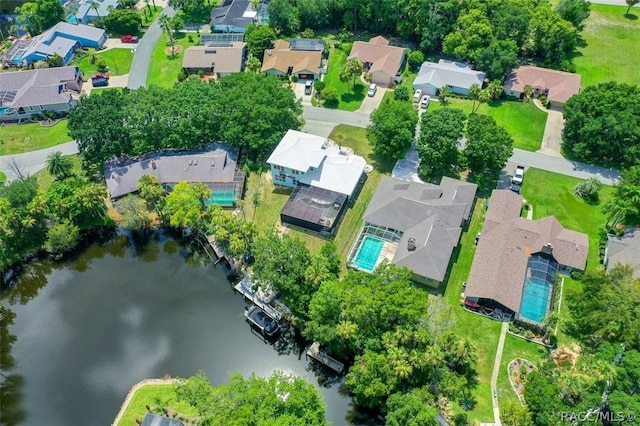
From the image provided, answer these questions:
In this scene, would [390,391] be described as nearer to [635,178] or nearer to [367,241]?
[367,241]

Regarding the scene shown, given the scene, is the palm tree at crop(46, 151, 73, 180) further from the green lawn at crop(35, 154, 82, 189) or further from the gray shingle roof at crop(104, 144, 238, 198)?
the gray shingle roof at crop(104, 144, 238, 198)

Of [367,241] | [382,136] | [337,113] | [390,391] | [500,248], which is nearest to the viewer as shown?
[390,391]

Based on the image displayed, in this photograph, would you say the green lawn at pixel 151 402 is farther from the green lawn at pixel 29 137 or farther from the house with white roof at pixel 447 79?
the house with white roof at pixel 447 79

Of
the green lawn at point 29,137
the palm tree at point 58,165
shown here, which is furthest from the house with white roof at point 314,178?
the green lawn at point 29,137

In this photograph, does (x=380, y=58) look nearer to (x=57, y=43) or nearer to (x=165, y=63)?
(x=165, y=63)

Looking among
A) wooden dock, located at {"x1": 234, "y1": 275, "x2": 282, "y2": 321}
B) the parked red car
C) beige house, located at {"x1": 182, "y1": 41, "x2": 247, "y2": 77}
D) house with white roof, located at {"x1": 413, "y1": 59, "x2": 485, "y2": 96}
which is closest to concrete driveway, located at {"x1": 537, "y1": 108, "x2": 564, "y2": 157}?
house with white roof, located at {"x1": 413, "y1": 59, "x2": 485, "y2": 96}

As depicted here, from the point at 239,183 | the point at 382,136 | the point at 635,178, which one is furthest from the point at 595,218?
the point at 239,183
